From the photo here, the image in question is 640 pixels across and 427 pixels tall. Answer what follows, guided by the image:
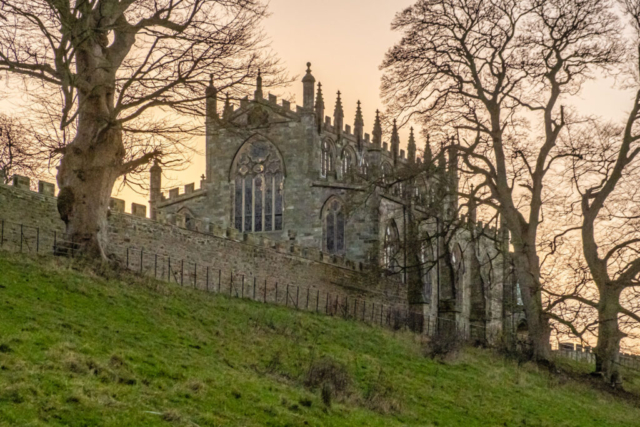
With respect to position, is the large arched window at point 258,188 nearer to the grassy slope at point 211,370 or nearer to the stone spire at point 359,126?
the stone spire at point 359,126

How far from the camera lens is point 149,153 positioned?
23.9m

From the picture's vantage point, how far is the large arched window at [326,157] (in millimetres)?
53625

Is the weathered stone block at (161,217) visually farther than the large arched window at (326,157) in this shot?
No

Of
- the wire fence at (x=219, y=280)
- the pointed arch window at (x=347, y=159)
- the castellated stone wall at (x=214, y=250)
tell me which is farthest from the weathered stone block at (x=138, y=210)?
the pointed arch window at (x=347, y=159)

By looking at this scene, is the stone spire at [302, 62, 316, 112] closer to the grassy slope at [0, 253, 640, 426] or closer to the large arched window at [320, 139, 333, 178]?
the large arched window at [320, 139, 333, 178]

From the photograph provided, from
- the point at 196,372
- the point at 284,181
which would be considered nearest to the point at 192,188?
the point at 284,181

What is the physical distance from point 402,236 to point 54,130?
2423 cm

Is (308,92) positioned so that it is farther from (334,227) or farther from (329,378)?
(329,378)

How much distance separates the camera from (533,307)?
29031mm

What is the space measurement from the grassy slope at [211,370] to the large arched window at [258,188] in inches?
785

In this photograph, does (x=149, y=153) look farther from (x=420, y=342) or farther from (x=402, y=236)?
(x=402, y=236)

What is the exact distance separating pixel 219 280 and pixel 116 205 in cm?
460

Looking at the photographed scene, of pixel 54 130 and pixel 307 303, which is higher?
pixel 54 130

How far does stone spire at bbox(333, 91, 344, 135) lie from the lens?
56.1 m
